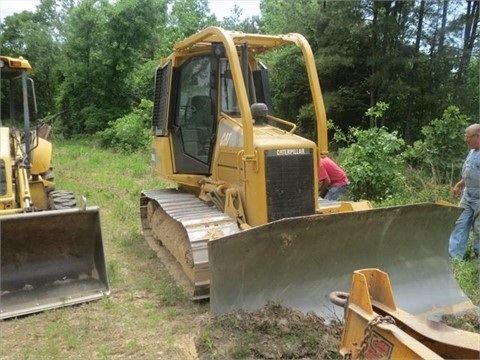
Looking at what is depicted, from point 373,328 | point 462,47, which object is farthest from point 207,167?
point 462,47

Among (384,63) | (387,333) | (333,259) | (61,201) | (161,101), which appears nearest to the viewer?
(387,333)

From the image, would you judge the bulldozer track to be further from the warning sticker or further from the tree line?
the tree line

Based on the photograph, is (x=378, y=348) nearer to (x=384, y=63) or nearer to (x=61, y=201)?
(x=61, y=201)

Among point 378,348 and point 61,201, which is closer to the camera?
point 378,348

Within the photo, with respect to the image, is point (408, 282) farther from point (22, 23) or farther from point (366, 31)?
point (22, 23)

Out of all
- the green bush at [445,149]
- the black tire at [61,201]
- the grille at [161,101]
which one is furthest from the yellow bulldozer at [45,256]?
the green bush at [445,149]

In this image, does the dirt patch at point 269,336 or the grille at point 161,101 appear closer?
the dirt patch at point 269,336

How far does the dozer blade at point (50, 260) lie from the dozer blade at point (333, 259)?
4.63 ft

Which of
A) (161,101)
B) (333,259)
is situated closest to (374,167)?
(161,101)

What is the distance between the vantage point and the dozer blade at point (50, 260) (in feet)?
14.2

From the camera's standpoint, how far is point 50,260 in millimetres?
4594

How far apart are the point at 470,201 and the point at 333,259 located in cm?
229

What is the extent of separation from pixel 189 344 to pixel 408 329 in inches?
67.0

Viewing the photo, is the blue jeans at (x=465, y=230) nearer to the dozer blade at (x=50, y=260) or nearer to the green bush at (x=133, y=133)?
the dozer blade at (x=50, y=260)
